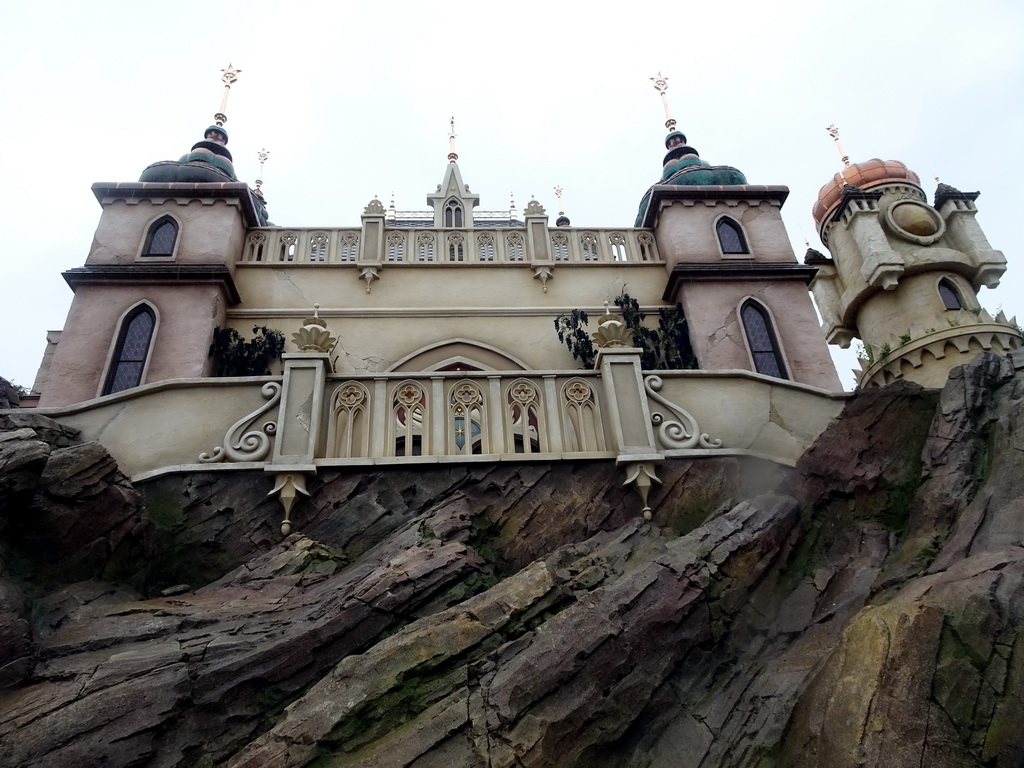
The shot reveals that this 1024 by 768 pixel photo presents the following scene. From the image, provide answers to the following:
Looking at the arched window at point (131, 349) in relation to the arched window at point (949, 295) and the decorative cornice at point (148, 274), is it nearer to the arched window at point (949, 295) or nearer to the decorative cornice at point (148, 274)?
the decorative cornice at point (148, 274)

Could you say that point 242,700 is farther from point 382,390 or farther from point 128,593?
point 382,390

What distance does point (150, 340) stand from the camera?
14281 millimetres

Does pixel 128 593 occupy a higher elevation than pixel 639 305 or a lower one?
lower

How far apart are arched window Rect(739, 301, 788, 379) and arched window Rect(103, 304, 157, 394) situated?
40.2ft

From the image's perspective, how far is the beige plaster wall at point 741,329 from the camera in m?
14.9

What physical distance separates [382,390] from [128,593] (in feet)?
11.9

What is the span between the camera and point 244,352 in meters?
14.2

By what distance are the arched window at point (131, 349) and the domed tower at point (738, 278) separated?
1096 cm

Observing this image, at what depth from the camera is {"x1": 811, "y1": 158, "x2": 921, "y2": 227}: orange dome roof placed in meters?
22.6

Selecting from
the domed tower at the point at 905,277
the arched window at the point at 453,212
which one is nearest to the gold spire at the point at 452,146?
the arched window at the point at 453,212

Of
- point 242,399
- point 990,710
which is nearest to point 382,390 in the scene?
point 242,399

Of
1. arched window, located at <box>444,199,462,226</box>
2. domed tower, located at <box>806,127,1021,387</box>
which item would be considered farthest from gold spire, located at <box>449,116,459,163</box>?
domed tower, located at <box>806,127,1021,387</box>

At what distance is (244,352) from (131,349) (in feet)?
7.45

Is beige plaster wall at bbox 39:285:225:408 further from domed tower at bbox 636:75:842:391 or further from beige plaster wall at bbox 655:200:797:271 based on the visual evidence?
beige plaster wall at bbox 655:200:797:271
